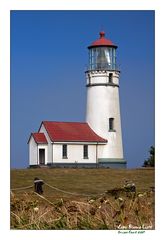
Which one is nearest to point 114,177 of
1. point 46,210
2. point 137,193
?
point 137,193

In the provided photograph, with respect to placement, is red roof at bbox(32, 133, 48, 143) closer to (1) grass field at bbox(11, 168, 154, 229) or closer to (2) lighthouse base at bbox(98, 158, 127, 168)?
(1) grass field at bbox(11, 168, 154, 229)

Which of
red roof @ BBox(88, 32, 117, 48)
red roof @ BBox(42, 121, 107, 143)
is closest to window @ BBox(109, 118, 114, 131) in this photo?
red roof @ BBox(42, 121, 107, 143)

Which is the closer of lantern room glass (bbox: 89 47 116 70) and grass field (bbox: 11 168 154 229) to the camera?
grass field (bbox: 11 168 154 229)

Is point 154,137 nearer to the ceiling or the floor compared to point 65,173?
nearer to the ceiling

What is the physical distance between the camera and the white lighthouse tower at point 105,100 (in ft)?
24.0

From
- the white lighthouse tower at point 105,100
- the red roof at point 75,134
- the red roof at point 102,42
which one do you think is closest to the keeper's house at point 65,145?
the red roof at point 75,134

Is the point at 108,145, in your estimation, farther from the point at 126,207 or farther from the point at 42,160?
the point at 126,207

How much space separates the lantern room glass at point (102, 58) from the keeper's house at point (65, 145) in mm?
771

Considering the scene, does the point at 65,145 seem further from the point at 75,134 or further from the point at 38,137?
the point at 38,137

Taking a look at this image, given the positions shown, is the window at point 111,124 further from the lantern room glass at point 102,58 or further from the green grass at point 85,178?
the green grass at point 85,178

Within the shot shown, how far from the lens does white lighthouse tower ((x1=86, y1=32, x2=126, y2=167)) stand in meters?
7.32

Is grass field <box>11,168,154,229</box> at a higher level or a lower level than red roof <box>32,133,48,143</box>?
lower

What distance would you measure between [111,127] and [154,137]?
2613 mm

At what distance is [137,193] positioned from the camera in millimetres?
6043
